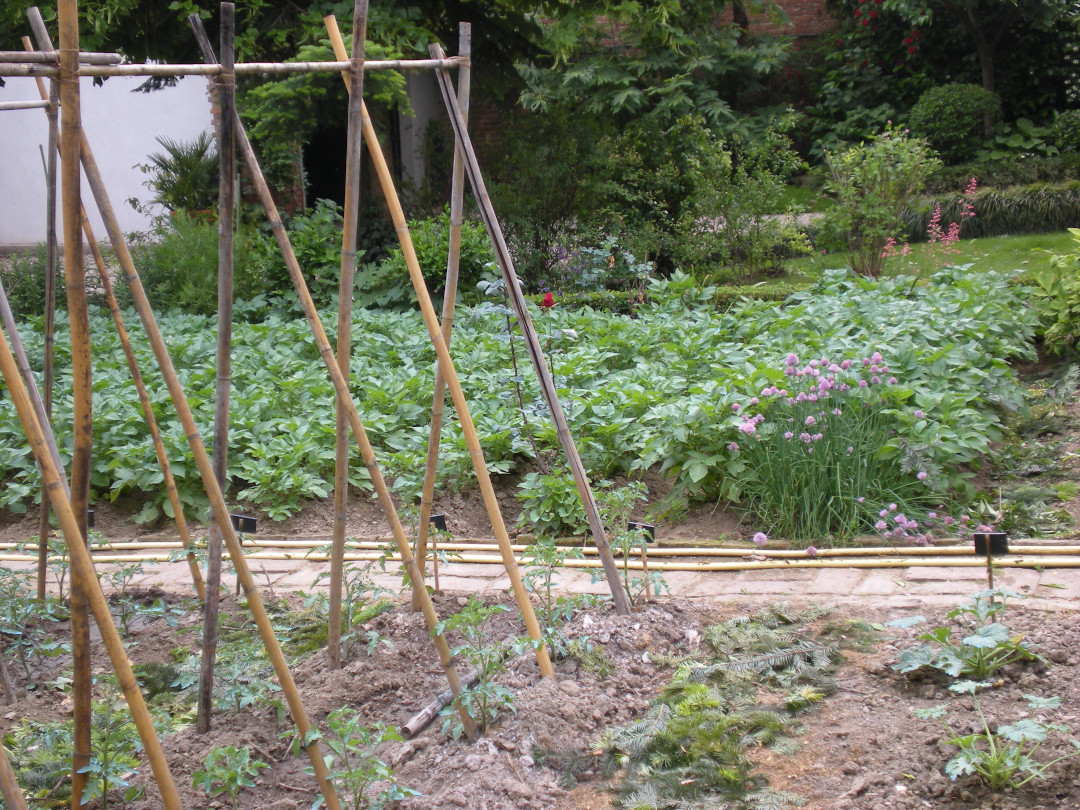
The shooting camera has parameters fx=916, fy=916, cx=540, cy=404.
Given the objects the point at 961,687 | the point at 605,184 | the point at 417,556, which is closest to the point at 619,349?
the point at 417,556

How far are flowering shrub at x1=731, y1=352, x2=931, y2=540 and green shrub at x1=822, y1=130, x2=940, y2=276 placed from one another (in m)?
4.54

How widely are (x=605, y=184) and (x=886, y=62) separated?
7.50 meters

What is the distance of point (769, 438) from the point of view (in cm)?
378

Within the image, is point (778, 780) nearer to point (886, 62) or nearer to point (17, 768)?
point (17, 768)

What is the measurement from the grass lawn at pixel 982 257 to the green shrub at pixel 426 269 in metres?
3.01

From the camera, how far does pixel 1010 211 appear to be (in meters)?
10.4

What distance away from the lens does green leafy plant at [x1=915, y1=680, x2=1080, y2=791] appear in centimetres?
188

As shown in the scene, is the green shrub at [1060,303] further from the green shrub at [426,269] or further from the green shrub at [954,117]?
the green shrub at [954,117]

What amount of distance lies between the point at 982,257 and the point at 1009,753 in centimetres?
843

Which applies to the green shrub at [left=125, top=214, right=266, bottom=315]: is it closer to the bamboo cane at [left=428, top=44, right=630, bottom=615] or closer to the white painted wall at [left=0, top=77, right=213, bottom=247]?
the bamboo cane at [left=428, top=44, right=630, bottom=615]

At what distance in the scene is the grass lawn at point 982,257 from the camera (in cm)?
869

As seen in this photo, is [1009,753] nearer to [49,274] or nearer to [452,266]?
[452,266]

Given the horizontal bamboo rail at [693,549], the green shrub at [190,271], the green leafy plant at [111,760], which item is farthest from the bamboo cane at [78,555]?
the green shrub at [190,271]

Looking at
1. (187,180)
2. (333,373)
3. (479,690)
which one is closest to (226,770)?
(479,690)
